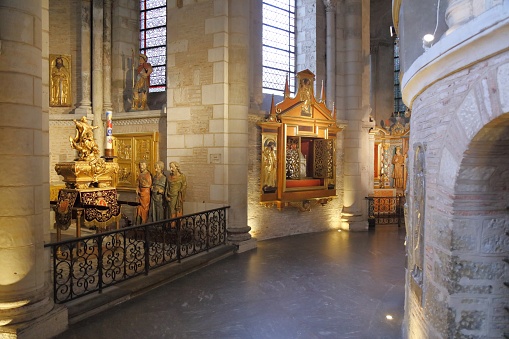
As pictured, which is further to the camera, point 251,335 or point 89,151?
point 89,151

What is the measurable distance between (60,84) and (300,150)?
6562 mm

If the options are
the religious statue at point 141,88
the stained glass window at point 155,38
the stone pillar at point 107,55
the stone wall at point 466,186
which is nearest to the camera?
the stone wall at point 466,186

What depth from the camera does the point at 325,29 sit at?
38.5 ft

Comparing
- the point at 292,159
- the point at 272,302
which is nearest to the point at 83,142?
the point at 272,302

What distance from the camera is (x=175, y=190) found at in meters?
8.55

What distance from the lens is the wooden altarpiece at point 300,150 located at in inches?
376

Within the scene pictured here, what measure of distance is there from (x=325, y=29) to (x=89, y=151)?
25.1 feet

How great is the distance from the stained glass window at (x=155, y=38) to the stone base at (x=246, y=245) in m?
4.93

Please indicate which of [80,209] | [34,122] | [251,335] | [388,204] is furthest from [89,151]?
[388,204]

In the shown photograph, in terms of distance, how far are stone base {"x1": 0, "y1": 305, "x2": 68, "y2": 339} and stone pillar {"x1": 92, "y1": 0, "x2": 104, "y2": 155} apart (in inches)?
265

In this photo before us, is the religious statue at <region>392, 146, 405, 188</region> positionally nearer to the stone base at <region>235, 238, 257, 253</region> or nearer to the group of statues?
the stone base at <region>235, 238, 257, 253</region>

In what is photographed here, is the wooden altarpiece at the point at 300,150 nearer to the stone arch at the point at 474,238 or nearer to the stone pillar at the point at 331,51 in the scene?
the stone pillar at the point at 331,51

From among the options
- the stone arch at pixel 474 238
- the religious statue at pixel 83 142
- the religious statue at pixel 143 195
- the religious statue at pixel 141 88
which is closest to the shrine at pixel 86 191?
the religious statue at pixel 83 142

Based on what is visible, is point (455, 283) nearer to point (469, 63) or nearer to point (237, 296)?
point (469, 63)
